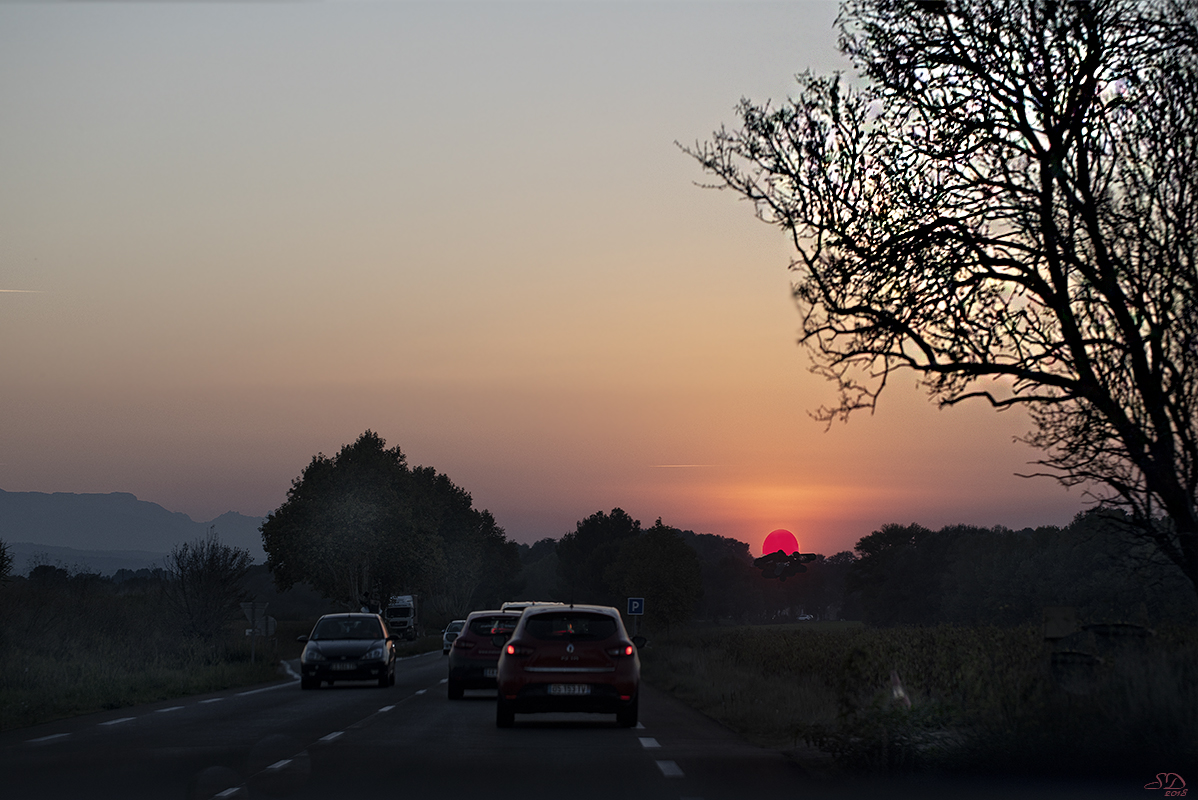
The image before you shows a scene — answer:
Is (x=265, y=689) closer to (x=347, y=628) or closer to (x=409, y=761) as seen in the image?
(x=347, y=628)

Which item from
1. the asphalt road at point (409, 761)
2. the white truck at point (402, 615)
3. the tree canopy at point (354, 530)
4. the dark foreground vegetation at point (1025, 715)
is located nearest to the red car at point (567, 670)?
the asphalt road at point (409, 761)

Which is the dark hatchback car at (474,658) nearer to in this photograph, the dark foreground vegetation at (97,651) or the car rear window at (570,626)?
the dark foreground vegetation at (97,651)


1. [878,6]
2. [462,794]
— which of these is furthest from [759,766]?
[878,6]

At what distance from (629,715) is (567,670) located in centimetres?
124

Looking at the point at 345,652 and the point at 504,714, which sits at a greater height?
the point at 345,652

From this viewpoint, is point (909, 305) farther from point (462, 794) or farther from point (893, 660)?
point (462, 794)

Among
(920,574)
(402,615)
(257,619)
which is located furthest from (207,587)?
(920,574)

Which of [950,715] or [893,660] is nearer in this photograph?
[950,715]

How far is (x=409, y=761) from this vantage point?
43.4 feet

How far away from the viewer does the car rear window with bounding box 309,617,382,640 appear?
29172mm

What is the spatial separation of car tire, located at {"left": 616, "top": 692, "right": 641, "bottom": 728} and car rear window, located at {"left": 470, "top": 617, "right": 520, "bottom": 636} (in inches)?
278

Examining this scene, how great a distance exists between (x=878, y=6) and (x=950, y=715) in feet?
27.7

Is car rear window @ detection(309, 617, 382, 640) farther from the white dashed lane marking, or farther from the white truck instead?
the white truck

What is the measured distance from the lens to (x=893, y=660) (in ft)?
59.9
